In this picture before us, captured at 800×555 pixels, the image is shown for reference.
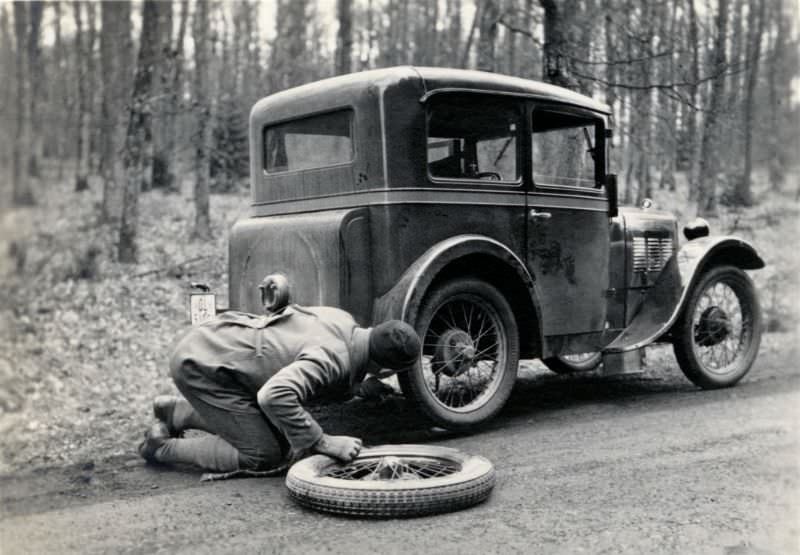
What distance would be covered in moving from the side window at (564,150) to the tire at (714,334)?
1.39 m

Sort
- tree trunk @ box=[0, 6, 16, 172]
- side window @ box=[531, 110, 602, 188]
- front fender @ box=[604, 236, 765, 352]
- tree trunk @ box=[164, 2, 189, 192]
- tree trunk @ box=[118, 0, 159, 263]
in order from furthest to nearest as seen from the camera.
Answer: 1. tree trunk @ box=[164, 2, 189, 192]
2. tree trunk @ box=[118, 0, 159, 263]
3. front fender @ box=[604, 236, 765, 352]
4. side window @ box=[531, 110, 602, 188]
5. tree trunk @ box=[0, 6, 16, 172]

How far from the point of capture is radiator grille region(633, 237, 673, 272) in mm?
6699

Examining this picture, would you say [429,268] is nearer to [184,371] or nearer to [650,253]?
[184,371]

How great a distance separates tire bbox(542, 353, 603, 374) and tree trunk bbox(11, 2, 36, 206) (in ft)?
16.6

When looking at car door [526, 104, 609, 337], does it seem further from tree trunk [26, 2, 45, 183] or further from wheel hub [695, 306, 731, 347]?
tree trunk [26, 2, 45, 183]

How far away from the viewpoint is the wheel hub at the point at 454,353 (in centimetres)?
515

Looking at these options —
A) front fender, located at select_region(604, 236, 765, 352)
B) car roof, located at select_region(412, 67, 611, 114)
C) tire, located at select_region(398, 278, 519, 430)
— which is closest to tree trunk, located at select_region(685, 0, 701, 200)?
front fender, located at select_region(604, 236, 765, 352)

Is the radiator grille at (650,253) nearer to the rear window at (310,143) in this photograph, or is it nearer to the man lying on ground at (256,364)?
the rear window at (310,143)

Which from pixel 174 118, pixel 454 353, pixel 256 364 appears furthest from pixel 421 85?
pixel 174 118

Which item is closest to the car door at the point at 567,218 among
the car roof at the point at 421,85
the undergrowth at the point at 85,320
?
the car roof at the point at 421,85

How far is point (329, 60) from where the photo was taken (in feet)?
69.6

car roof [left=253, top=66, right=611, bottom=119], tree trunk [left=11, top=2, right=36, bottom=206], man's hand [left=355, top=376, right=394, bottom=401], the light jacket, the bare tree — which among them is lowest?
man's hand [left=355, top=376, right=394, bottom=401]

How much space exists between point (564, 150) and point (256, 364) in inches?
123

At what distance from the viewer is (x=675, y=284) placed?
257 inches
